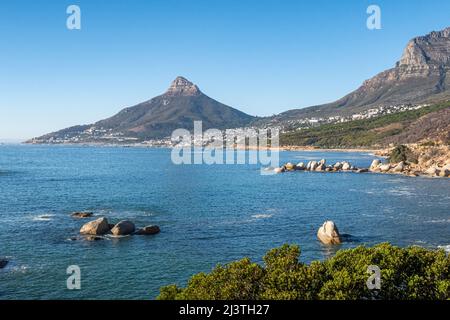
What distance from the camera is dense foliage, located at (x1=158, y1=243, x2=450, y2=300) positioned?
2453 centimetres

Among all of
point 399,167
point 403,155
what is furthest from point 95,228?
point 403,155

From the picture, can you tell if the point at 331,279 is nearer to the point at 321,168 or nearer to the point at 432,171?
the point at 432,171

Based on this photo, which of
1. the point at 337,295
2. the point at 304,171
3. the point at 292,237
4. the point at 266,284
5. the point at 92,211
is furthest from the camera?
the point at 304,171

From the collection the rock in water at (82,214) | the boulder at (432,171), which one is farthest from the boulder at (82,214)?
the boulder at (432,171)

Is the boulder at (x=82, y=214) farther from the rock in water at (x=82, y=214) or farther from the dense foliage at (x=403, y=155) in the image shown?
the dense foliage at (x=403, y=155)

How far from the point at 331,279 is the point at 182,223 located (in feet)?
134

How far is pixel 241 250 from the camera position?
49656 millimetres

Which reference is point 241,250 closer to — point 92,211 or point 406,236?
point 406,236

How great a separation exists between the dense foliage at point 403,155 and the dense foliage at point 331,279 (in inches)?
5136

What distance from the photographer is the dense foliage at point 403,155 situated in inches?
5890

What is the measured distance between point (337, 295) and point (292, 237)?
32.0 metres

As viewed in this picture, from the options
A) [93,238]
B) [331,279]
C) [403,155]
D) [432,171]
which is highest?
[403,155]

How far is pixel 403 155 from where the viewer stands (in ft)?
498

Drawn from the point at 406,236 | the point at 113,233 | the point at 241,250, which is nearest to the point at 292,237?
the point at 241,250
